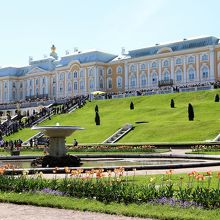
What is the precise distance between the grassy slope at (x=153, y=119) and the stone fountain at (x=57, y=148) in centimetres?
1700

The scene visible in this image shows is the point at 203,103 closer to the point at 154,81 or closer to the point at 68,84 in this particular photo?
the point at 154,81

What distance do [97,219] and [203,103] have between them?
148 ft

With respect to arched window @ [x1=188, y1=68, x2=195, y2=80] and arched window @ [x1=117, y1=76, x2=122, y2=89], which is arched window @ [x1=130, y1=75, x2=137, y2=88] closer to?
arched window @ [x1=117, y1=76, x2=122, y2=89]

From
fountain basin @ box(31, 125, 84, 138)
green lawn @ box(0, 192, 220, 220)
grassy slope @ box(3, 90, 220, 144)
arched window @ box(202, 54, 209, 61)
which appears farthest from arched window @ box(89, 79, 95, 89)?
green lawn @ box(0, 192, 220, 220)

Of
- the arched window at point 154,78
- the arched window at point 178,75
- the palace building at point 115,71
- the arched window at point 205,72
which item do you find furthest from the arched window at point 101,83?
the arched window at point 205,72

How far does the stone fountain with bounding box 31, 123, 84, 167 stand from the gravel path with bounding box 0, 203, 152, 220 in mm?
9172

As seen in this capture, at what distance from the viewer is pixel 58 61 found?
10606cm

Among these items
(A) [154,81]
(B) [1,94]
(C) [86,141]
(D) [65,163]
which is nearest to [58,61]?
(B) [1,94]

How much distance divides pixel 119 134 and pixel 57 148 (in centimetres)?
2096

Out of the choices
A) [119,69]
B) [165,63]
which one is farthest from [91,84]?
[165,63]

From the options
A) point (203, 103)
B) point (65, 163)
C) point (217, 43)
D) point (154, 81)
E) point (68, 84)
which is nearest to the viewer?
point (65, 163)

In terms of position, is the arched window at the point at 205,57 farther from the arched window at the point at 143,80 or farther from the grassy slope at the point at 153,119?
the grassy slope at the point at 153,119

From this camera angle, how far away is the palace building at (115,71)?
79.0 m

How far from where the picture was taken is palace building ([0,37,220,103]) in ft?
259
